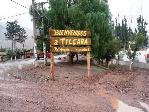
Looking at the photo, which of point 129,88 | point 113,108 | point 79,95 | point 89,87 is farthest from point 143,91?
point 113,108

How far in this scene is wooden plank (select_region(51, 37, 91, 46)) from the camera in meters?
25.2

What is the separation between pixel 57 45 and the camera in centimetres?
2530

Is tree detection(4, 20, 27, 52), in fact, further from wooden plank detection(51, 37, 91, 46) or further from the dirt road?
the dirt road

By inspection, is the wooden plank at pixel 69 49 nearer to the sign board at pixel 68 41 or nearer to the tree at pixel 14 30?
the sign board at pixel 68 41

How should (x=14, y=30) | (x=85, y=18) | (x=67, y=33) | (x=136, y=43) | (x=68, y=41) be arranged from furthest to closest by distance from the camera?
(x=14, y=30)
(x=136, y=43)
(x=85, y=18)
(x=68, y=41)
(x=67, y=33)

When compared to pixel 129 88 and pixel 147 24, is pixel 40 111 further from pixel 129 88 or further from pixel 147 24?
pixel 147 24

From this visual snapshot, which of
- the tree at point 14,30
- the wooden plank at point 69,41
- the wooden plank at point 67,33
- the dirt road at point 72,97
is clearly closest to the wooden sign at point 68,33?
the wooden plank at point 67,33

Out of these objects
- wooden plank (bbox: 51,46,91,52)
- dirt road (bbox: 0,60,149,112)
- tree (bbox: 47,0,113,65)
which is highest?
tree (bbox: 47,0,113,65)

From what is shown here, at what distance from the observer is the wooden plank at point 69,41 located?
2516cm

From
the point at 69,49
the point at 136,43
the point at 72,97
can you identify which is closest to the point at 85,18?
the point at 136,43

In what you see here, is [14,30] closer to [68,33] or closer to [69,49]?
[69,49]

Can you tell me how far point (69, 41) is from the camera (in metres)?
25.6

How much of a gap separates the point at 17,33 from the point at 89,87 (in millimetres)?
76569

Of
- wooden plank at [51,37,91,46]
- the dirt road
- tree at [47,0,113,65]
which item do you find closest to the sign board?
wooden plank at [51,37,91,46]
